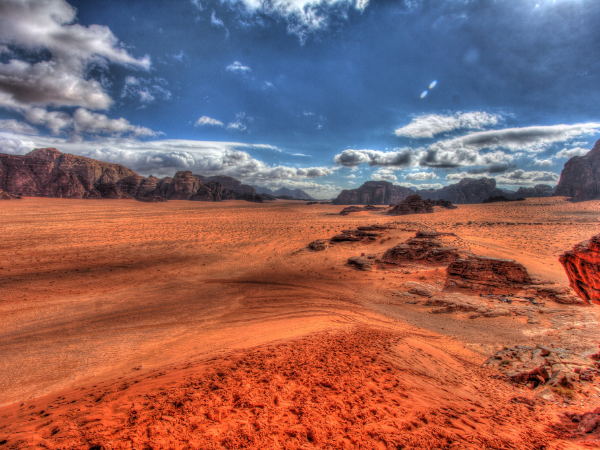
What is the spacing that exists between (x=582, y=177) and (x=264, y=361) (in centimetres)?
10448

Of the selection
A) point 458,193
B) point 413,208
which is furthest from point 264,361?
point 458,193

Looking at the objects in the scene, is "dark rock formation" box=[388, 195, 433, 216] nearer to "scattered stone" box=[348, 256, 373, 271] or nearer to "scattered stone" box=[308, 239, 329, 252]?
"scattered stone" box=[308, 239, 329, 252]

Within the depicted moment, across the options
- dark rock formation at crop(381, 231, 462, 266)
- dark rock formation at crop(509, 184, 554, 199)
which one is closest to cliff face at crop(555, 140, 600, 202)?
dark rock formation at crop(509, 184, 554, 199)

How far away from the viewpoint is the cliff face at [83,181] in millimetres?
62656

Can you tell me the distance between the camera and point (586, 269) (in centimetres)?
599

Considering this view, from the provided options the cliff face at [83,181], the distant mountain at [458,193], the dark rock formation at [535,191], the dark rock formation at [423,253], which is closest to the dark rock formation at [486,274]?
the dark rock formation at [423,253]

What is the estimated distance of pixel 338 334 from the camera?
670 centimetres

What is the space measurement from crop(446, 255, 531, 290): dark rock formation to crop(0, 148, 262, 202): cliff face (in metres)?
93.1

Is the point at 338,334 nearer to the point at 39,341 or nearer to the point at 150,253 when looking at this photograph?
the point at 39,341

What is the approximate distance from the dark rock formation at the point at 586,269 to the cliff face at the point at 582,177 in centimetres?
7871

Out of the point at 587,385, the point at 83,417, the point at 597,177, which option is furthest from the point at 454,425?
the point at 597,177

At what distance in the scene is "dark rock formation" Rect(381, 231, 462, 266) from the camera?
43.9 feet

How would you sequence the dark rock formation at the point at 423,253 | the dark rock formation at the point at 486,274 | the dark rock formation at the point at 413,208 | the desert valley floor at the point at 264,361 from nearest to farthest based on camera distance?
the desert valley floor at the point at 264,361, the dark rock formation at the point at 486,274, the dark rock formation at the point at 423,253, the dark rock formation at the point at 413,208

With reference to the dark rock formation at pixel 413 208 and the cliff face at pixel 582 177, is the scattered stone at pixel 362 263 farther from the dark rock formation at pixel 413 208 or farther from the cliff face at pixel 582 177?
the cliff face at pixel 582 177
